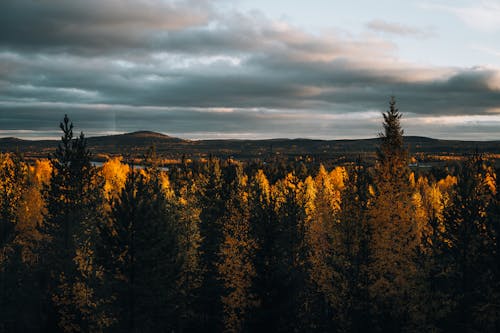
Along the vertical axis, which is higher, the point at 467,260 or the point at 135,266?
the point at 467,260

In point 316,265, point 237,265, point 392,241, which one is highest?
point 392,241

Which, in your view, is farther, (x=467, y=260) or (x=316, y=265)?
(x=316, y=265)

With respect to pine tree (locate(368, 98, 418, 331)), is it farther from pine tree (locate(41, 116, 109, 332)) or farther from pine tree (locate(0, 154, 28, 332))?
pine tree (locate(0, 154, 28, 332))

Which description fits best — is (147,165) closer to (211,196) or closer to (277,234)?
(211,196)

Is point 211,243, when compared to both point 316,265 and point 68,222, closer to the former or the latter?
point 316,265

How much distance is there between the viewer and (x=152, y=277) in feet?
90.2

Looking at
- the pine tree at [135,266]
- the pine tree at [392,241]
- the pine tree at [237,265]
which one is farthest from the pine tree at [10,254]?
the pine tree at [392,241]

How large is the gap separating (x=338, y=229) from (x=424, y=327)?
8.26 m

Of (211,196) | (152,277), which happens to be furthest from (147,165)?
(152,277)

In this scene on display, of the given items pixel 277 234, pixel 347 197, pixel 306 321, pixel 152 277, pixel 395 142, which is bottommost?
pixel 306 321

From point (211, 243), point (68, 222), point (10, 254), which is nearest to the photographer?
point (68, 222)

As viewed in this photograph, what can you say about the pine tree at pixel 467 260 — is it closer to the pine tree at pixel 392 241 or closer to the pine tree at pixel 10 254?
the pine tree at pixel 392 241

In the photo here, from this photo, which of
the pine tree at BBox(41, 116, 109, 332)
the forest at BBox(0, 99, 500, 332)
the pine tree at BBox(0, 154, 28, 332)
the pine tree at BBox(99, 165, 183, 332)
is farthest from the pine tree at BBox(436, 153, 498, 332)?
the pine tree at BBox(0, 154, 28, 332)

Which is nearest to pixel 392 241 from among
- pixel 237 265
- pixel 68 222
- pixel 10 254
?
pixel 237 265
